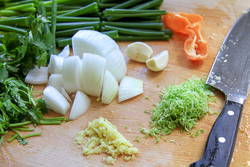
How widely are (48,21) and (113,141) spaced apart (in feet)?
4.69

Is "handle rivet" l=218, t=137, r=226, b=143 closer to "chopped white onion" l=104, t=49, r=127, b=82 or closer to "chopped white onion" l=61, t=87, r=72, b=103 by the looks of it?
"chopped white onion" l=104, t=49, r=127, b=82

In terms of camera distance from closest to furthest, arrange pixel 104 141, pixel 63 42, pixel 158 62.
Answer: pixel 104 141 < pixel 158 62 < pixel 63 42

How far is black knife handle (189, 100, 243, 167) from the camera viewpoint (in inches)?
63.4

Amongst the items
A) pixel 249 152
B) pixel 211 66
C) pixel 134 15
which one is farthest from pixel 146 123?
pixel 134 15

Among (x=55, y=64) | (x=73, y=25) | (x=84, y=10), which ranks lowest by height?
(x=55, y=64)

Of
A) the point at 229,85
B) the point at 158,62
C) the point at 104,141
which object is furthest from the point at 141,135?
the point at 229,85

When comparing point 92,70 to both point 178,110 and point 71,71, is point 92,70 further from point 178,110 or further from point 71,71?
point 178,110

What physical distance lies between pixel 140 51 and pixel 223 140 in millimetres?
1186

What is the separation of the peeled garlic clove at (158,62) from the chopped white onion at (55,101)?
858 millimetres

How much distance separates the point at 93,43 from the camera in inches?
91.1

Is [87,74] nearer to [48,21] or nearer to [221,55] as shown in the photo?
[48,21]

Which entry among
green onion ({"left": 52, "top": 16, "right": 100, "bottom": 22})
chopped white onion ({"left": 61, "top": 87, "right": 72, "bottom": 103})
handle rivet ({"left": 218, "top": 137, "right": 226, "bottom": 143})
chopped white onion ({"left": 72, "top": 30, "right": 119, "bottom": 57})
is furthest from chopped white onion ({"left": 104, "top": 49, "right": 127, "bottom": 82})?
handle rivet ({"left": 218, "top": 137, "right": 226, "bottom": 143})

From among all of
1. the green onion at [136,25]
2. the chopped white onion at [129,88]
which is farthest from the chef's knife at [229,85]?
the green onion at [136,25]

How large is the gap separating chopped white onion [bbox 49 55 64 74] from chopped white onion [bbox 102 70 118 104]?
0.45 metres
